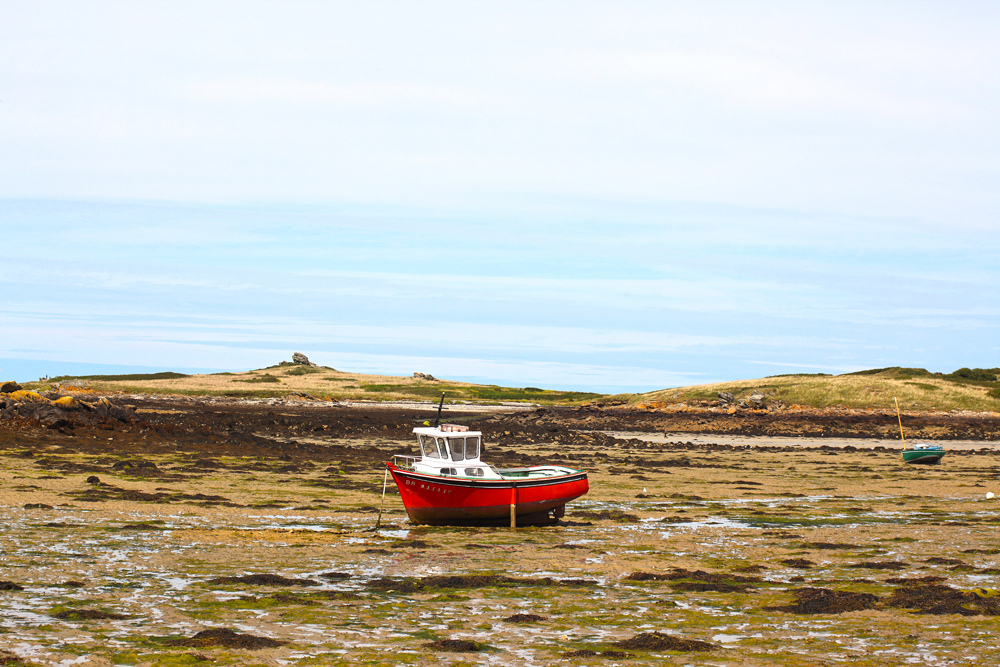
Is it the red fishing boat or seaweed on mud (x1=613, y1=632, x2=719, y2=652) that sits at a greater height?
the red fishing boat

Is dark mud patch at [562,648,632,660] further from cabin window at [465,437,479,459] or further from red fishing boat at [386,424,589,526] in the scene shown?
cabin window at [465,437,479,459]

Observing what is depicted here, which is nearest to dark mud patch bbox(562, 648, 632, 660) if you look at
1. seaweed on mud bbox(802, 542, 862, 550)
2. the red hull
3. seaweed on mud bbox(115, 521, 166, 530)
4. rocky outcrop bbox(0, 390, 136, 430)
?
seaweed on mud bbox(802, 542, 862, 550)

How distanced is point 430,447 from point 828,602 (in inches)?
588

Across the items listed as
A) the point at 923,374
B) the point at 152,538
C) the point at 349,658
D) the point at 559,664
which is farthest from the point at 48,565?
the point at 923,374

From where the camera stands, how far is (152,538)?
22.1m

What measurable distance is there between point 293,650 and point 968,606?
445 inches

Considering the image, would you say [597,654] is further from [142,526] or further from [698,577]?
[142,526]

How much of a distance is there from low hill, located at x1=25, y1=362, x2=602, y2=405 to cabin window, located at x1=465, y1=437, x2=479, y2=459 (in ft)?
272

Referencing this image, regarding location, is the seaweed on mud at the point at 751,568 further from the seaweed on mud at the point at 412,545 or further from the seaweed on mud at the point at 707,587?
the seaweed on mud at the point at 412,545

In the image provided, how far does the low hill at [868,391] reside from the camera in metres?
91.6

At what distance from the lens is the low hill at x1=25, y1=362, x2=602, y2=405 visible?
122188mm

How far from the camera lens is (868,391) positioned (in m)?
95.5

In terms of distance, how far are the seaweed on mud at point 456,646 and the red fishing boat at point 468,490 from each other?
42.0 feet

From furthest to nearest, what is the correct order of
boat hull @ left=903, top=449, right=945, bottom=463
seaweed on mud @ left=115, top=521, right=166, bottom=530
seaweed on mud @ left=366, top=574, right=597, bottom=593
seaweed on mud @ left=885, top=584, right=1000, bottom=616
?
boat hull @ left=903, top=449, right=945, bottom=463, seaweed on mud @ left=115, top=521, right=166, bottom=530, seaweed on mud @ left=366, top=574, right=597, bottom=593, seaweed on mud @ left=885, top=584, right=1000, bottom=616
